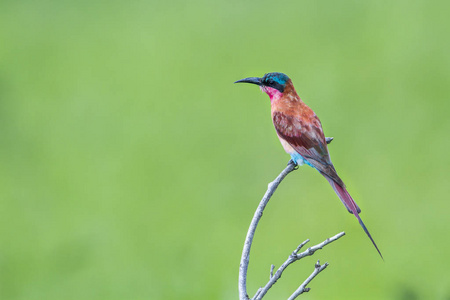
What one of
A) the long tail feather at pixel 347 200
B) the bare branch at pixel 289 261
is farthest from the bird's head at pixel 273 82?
the bare branch at pixel 289 261

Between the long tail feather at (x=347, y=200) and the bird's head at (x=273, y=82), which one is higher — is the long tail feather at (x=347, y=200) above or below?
below

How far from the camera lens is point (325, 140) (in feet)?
2.27

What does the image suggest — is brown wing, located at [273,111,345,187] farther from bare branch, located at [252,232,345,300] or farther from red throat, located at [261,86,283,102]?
bare branch, located at [252,232,345,300]

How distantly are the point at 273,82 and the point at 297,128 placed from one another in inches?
3.5

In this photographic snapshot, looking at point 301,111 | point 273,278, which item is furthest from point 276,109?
point 273,278

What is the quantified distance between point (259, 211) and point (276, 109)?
0.79 ft

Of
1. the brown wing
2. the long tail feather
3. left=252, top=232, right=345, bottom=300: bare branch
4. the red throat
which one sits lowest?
left=252, top=232, right=345, bottom=300: bare branch

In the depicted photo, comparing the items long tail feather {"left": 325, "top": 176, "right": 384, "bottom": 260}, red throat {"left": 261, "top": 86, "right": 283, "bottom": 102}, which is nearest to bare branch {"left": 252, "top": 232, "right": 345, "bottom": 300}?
long tail feather {"left": 325, "top": 176, "right": 384, "bottom": 260}

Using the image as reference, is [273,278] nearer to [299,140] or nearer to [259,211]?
[259,211]

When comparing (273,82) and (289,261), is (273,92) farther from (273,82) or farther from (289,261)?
(289,261)

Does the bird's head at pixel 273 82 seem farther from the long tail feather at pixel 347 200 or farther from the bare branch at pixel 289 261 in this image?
the bare branch at pixel 289 261

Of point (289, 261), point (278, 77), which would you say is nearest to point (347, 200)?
point (289, 261)

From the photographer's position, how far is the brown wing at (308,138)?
651 mm

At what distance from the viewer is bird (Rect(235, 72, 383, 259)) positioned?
656 millimetres
